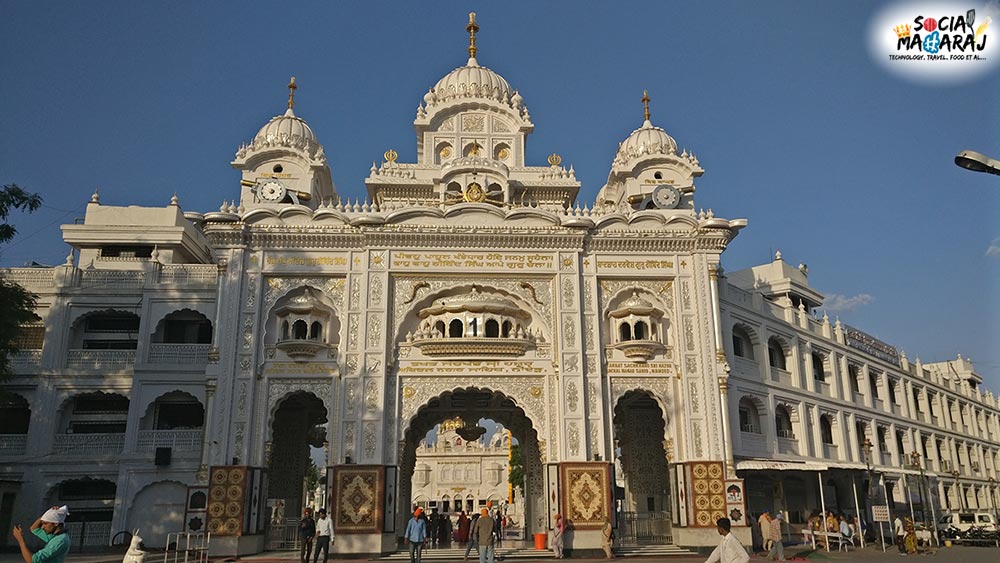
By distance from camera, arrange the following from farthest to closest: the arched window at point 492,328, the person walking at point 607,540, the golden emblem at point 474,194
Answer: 1. the golden emblem at point 474,194
2. the arched window at point 492,328
3. the person walking at point 607,540

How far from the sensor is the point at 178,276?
83.7 feet

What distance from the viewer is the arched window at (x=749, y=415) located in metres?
27.6

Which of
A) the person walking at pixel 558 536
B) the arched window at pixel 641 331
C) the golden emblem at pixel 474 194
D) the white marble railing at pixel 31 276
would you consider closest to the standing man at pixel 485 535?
the person walking at pixel 558 536

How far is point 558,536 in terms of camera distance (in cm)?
2075

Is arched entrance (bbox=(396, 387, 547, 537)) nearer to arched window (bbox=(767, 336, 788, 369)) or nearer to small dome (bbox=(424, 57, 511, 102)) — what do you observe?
arched window (bbox=(767, 336, 788, 369))

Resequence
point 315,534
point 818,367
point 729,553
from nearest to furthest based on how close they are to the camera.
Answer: point 729,553 → point 315,534 → point 818,367

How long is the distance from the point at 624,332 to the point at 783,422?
980 cm

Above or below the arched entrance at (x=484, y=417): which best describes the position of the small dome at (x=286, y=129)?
above

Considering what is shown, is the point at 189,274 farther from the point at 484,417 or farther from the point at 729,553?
the point at 729,553

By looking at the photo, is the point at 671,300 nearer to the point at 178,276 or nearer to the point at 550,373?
the point at 550,373

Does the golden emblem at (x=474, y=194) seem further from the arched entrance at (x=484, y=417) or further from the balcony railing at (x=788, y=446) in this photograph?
the balcony railing at (x=788, y=446)

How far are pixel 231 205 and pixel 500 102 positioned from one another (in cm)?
1178

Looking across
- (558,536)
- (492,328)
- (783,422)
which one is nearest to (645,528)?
(558,536)

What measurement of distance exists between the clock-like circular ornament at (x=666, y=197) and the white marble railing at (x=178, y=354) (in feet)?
53.0
